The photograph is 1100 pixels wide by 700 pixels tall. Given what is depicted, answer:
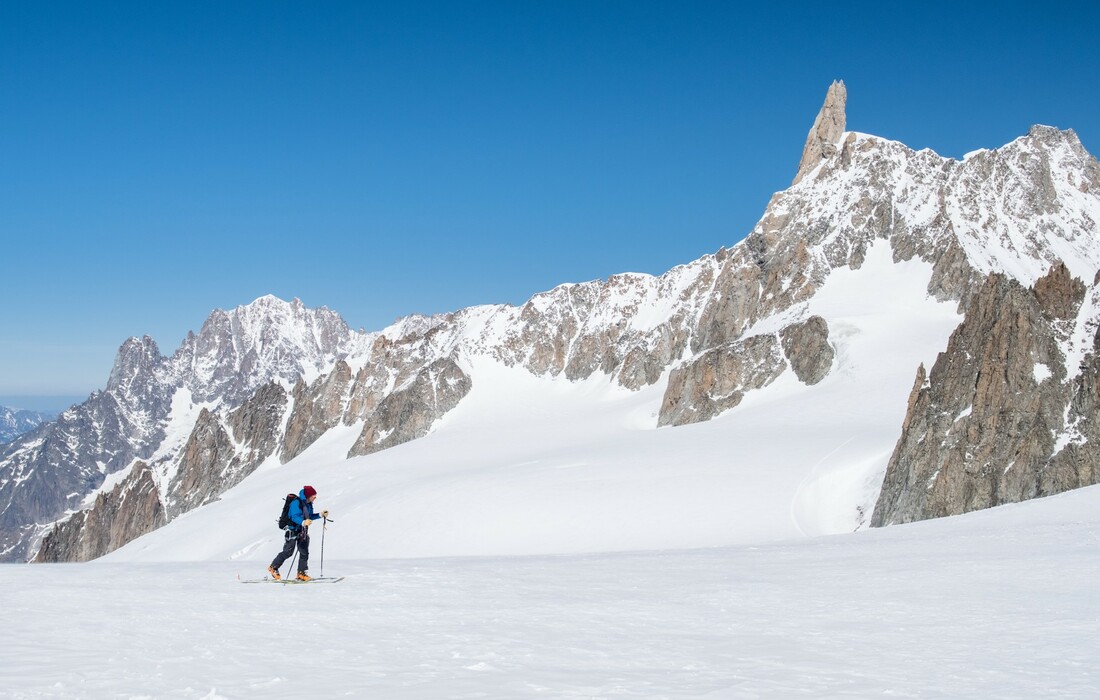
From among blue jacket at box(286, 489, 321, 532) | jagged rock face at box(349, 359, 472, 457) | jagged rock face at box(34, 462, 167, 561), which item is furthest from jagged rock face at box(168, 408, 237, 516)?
blue jacket at box(286, 489, 321, 532)

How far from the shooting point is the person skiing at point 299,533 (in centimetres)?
1884

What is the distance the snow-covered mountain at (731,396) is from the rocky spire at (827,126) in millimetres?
340

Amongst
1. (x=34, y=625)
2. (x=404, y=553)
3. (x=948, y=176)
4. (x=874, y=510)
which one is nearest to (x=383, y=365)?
(x=948, y=176)

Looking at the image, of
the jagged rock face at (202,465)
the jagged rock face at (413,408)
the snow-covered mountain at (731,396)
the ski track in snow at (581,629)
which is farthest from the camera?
the jagged rock face at (202,465)

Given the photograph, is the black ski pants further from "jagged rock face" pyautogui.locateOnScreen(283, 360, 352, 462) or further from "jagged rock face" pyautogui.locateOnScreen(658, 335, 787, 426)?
"jagged rock face" pyautogui.locateOnScreen(283, 360, 352, 462)

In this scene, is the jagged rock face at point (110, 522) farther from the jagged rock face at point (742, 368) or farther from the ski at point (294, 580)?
the ski at point (294, 580)

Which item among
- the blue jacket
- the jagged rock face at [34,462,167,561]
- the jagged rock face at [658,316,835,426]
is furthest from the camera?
the jagged rock face at [34,462,167,561]

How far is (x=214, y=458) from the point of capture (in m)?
172

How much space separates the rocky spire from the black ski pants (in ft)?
389

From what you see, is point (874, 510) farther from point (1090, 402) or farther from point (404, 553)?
point (404, 553)

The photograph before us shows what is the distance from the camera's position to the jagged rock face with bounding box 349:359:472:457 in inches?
5017

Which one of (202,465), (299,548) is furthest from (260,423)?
Result: (299,548)

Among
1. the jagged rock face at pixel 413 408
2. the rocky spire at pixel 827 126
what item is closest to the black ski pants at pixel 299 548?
the jagged rock face at pixel 413 408

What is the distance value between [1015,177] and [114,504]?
149 meters
